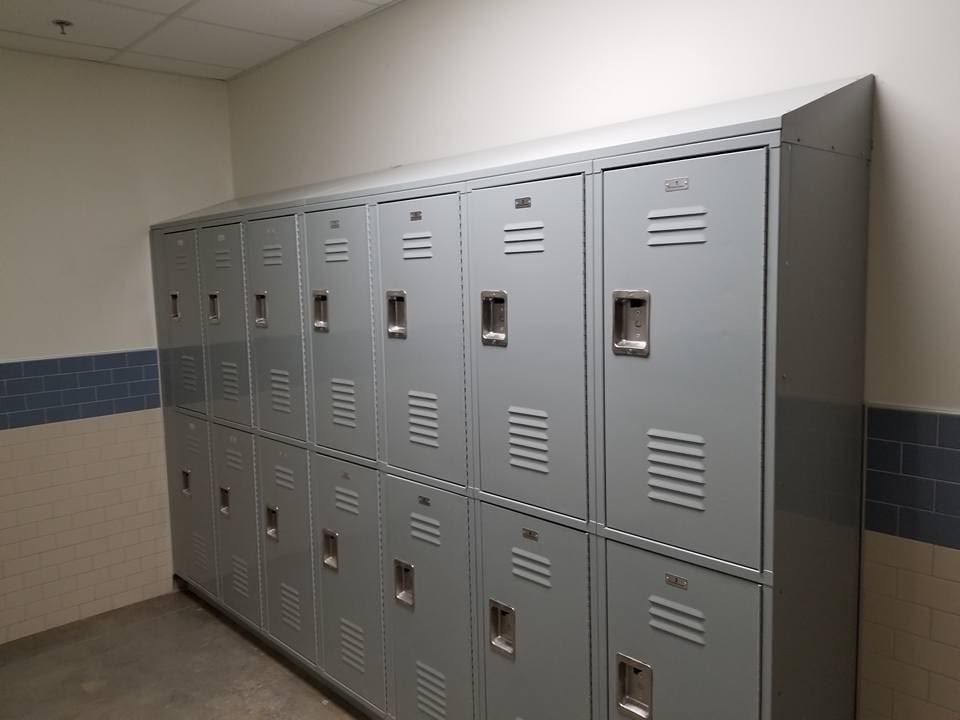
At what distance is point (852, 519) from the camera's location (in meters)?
2.13

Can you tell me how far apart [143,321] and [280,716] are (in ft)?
7.90

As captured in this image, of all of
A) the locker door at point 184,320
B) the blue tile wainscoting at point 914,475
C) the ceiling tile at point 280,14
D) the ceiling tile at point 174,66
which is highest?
the ceiling tile at point 174,66

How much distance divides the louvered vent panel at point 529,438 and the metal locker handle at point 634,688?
0.59 m

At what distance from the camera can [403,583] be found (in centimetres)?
294

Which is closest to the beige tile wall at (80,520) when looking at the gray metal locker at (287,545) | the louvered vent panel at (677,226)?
the gray metal locker at (287,545)

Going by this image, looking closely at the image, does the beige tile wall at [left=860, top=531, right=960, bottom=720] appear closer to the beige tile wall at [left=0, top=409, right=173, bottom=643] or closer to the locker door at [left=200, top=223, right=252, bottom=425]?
the locker door at [left=200, top=223, right=252, bottom=425]

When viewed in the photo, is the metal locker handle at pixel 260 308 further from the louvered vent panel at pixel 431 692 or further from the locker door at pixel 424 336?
the louvered vent panel at pixel 431 692

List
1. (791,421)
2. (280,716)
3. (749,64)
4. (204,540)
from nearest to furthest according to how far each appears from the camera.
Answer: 1. (791,421)
2. (749,64)
3. (280,716)
4. (204,540)

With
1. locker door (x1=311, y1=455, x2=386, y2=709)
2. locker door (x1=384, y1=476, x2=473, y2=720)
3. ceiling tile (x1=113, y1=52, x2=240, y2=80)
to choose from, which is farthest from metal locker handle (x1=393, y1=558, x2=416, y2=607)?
ceiling tile (x1=113, y1=52, x2=240, y2=80)

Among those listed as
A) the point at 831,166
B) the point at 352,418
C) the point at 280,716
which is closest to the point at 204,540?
the point at 280,716

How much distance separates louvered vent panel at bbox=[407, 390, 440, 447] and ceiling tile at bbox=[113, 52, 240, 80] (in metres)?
2.72

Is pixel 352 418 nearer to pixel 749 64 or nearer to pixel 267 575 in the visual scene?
pixel 267 575

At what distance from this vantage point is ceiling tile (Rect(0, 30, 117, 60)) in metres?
3.79

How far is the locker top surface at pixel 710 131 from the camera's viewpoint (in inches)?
70.1
